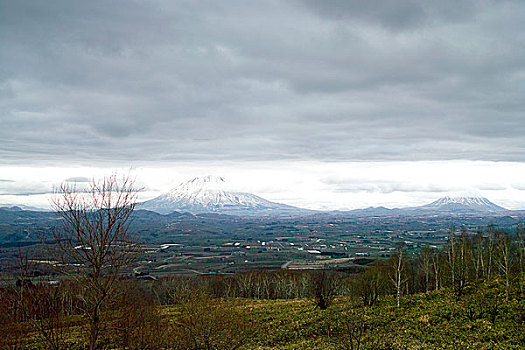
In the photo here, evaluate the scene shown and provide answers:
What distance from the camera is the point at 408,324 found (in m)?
30.8

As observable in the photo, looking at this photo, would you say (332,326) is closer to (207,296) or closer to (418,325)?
(418,325)

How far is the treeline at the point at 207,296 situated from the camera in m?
13.9

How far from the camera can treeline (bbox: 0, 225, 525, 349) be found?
13945mm

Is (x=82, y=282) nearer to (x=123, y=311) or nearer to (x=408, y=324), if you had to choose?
(x=123, y=311)

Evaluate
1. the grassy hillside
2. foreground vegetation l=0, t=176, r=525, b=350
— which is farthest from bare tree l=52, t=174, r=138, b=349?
the grassy hillside

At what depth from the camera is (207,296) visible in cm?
2575

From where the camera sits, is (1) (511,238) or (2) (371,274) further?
(2) (371,274)

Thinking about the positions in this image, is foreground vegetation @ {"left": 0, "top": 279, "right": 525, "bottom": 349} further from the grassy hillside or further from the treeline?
the treeline

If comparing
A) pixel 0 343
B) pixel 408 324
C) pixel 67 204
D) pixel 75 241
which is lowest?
pixel 408 324

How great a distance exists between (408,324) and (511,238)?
69.6ft

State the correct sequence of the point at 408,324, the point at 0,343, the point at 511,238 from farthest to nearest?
the point at 511,238
the point at 408,324
the point at 0,343

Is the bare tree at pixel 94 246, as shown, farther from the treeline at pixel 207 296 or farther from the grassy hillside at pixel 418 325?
the grassy hillside at pixel 418 325

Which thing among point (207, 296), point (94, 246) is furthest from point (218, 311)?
point (94, 246)

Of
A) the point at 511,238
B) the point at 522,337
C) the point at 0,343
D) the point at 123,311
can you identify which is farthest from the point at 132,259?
the point at 511,238
